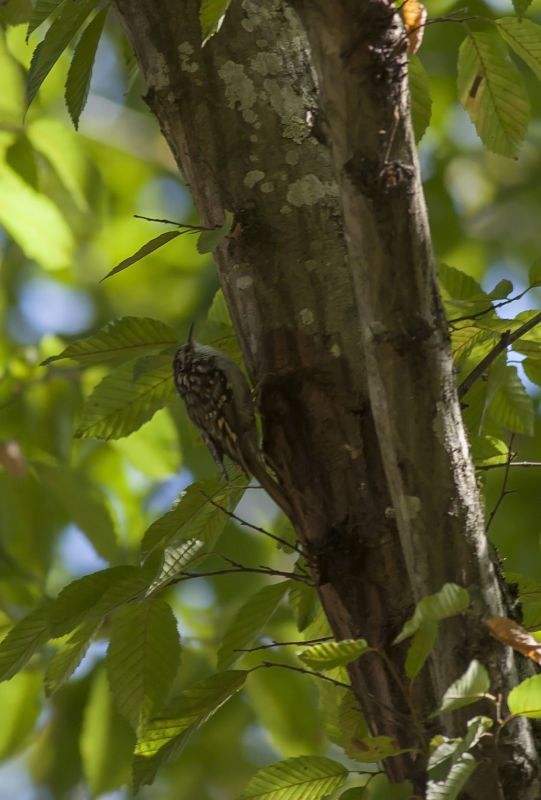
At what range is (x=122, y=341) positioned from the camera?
1611 millimetres

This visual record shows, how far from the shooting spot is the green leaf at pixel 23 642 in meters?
1.47

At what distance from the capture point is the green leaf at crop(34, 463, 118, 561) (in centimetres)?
262

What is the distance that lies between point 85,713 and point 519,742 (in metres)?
1.66

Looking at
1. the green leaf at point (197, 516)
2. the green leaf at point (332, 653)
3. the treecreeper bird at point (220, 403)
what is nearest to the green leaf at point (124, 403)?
the treecreeper bird at point (220, 403)

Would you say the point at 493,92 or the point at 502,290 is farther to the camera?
the point at 493,92

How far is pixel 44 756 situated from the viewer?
10.3 ft

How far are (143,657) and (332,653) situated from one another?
486 mm

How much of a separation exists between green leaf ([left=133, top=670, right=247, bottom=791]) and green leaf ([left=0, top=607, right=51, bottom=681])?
192mm

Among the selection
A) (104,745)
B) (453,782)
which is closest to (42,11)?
(453,782)

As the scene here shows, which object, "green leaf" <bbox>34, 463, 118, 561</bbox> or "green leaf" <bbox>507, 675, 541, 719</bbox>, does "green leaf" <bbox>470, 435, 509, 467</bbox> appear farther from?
"green leaf" <bbox>34, 463, 118, 561</bbox>

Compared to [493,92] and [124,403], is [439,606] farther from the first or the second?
[493,92]

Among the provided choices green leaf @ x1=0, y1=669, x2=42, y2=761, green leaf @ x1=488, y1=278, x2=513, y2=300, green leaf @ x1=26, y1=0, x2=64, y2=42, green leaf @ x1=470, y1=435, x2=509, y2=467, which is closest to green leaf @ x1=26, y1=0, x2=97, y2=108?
green leaf @ x1=26, y1=0, x2=64, y2=42

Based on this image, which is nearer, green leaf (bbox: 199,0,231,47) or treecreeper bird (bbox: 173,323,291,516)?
green leaf (bbox: 199,0,231,47)

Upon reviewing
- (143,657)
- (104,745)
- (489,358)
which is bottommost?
(104,745)
